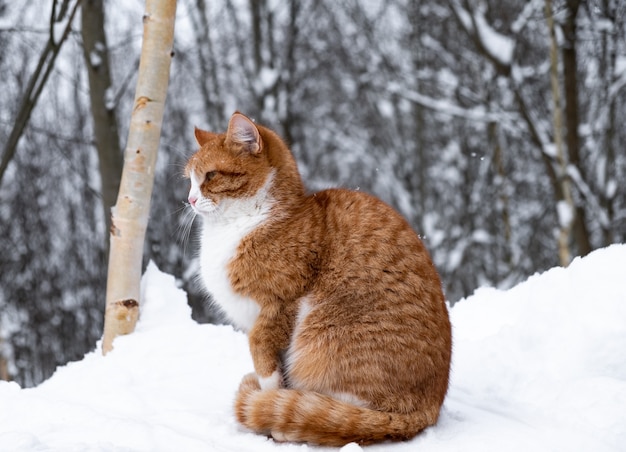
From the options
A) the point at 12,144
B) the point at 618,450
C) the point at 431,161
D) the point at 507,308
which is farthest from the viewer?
the point at 431,161

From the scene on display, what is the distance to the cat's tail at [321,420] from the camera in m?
2.58

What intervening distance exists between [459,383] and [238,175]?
1.60 m

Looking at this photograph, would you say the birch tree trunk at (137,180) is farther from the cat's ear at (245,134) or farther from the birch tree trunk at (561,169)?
the birch tree trunk at (561,169)

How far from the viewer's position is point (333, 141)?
613 inches

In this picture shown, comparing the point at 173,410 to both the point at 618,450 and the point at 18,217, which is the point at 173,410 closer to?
the point at 618,450

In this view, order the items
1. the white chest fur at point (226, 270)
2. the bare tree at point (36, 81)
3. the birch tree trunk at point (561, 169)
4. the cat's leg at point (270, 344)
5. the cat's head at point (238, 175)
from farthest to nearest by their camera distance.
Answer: the birch tree trunk at point (561, 169), the bare tree at point (36, 81), the cat's head at point (238, 175), the white chest fur at point (226, 270), the cat's leg at point (270, 344)

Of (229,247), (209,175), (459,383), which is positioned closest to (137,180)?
(209,175)

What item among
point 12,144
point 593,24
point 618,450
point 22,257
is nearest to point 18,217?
point 22,257

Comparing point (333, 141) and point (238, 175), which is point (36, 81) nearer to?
point (238, 175)

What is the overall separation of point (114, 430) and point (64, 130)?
12980 mm

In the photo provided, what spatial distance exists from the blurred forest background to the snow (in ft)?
19.3

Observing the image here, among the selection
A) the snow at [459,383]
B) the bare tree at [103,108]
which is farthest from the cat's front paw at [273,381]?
the bare tree at [103,108]

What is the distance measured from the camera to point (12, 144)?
4.52m

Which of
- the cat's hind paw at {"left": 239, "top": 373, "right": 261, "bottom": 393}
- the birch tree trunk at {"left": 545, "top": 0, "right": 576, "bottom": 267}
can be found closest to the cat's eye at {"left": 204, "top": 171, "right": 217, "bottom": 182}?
the cat's hind paw at {"left": 239, "top": 373, "right": 261, "bottom": 393}
